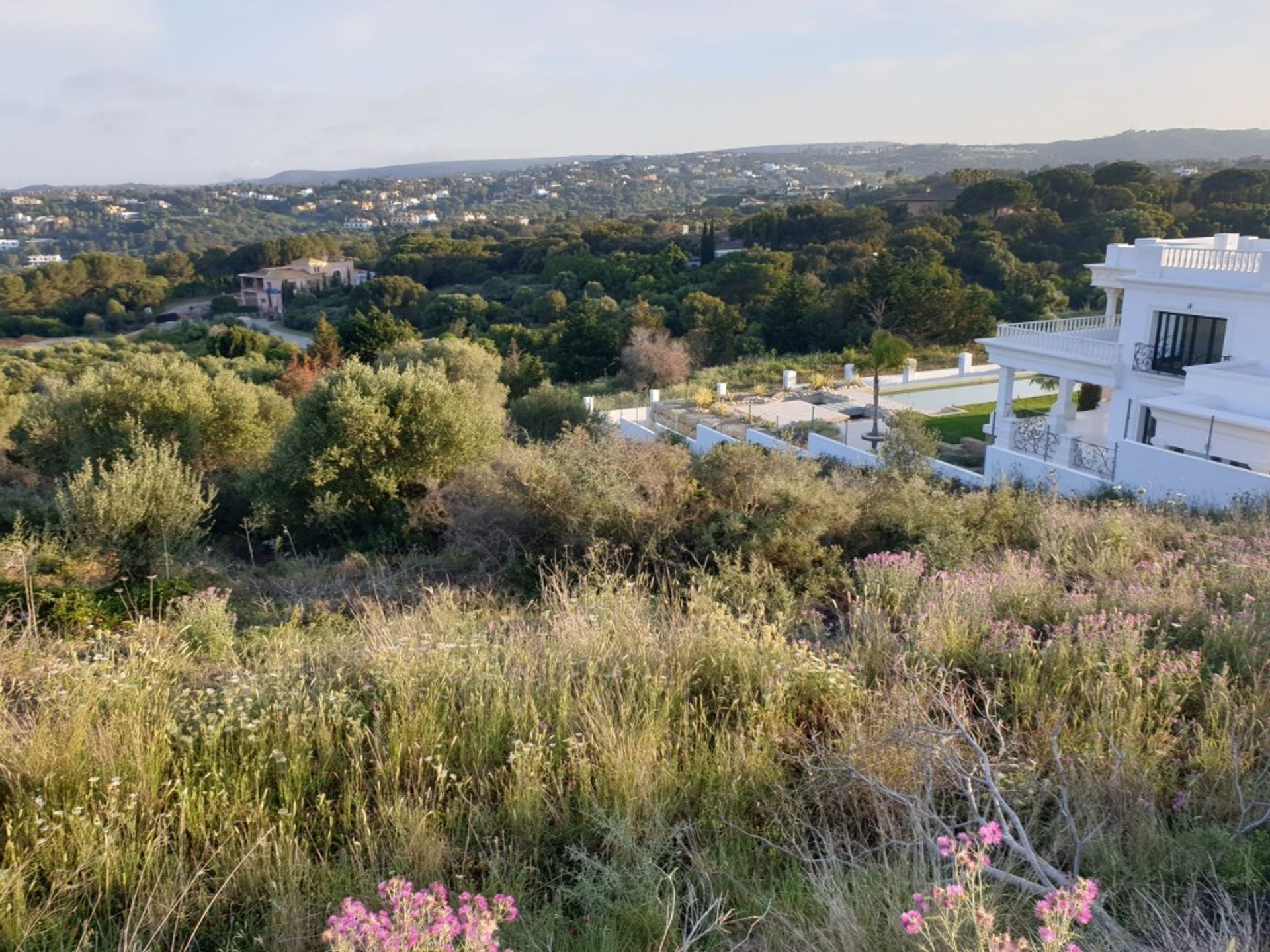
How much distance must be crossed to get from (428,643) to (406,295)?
48.3m

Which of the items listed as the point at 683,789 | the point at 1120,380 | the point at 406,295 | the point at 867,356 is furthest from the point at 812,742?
the point at 406,295

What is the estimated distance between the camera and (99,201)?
126750mm

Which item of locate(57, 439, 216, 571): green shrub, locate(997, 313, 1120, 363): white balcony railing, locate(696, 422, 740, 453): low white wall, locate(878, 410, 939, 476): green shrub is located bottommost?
locate(696, 422, 740, 453): low white wall

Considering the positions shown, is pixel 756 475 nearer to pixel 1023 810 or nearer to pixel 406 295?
pixel 1023 810

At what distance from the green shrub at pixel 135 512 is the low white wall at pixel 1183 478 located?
9.86 meters

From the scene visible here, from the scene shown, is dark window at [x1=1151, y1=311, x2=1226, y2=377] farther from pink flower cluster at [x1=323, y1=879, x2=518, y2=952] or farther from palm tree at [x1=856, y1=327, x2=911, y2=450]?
pink flower cluster at [x1=323, y1=879, x2=518, y2=952]

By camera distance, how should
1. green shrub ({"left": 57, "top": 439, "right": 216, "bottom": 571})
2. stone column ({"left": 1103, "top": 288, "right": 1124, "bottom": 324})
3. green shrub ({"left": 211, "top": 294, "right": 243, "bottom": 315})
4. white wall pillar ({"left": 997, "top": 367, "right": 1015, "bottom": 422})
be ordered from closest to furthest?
green shrub ({"left": 57, "top": 439, "right": 216, "bottom": 571}), white wall pillar ({"left": 997, "top": 367, "right": 1015, "bottom": 422}), stone column ({"left": 1103, "top": 288, "right": 1124, "bottom": 324}), green shrub ({"left": 211, "top": 294, "right": 243, "bottom": 315})

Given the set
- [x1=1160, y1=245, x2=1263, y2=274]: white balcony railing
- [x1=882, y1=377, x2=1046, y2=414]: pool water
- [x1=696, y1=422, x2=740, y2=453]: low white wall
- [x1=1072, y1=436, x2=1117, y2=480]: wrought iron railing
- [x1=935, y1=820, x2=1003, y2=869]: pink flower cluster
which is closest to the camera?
[x1=935, y1=820, x2=1003, y2=869]: pink flower cluster

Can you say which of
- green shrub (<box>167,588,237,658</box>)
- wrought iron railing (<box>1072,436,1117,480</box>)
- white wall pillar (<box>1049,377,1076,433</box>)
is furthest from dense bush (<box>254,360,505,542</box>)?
white wall pillar (<box>1049,377,1076,433</box>)

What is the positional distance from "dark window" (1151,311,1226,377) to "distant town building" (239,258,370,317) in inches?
2019

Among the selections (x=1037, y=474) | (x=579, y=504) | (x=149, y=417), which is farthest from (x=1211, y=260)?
(x=149, y=417)

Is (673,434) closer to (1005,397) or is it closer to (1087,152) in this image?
(1005,397)

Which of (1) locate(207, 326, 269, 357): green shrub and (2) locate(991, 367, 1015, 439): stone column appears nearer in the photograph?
(2) locate(991, 367, 1015, 439): stone column

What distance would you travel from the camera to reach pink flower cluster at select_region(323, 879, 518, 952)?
1.64 meters
